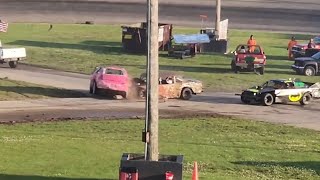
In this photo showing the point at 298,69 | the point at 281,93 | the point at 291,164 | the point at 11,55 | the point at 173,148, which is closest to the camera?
the point at 291,164

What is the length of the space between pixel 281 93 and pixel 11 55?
17305 millimetres

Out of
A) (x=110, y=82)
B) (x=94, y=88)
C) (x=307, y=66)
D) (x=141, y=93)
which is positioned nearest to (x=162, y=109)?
(x=141, y=93)

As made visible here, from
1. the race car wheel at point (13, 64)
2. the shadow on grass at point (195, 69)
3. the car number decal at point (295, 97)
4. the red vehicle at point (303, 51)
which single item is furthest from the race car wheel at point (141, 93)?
the red vehicle at point (303, 51)

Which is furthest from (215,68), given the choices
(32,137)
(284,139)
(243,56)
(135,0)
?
(135,0)

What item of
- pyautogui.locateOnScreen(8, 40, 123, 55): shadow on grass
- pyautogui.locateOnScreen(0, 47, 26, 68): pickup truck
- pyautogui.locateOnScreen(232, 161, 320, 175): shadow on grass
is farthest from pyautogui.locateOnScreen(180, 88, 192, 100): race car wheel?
pyautogui.locateOnScreen(8, 40, 123, 55): shadow on grass

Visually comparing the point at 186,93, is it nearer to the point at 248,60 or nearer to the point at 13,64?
the point at 248,60

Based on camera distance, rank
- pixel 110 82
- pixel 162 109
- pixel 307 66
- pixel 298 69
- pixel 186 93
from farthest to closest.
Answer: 1. pixel 307 66
2. pixel 298 69
3. pixel 186 93
4. pixel 110 82
5. pixel 162 109

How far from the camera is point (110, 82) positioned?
36.2 metres

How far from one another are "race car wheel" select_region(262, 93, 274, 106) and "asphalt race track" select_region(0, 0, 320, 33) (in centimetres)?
3557

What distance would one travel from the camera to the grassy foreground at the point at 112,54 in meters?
45.5

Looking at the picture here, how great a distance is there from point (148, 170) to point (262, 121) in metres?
16.8

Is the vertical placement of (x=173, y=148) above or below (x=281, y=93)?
below

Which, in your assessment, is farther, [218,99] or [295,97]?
[218,99]

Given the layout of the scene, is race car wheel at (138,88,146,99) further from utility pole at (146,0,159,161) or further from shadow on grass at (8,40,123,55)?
utility pole at (146,0,159,161)
